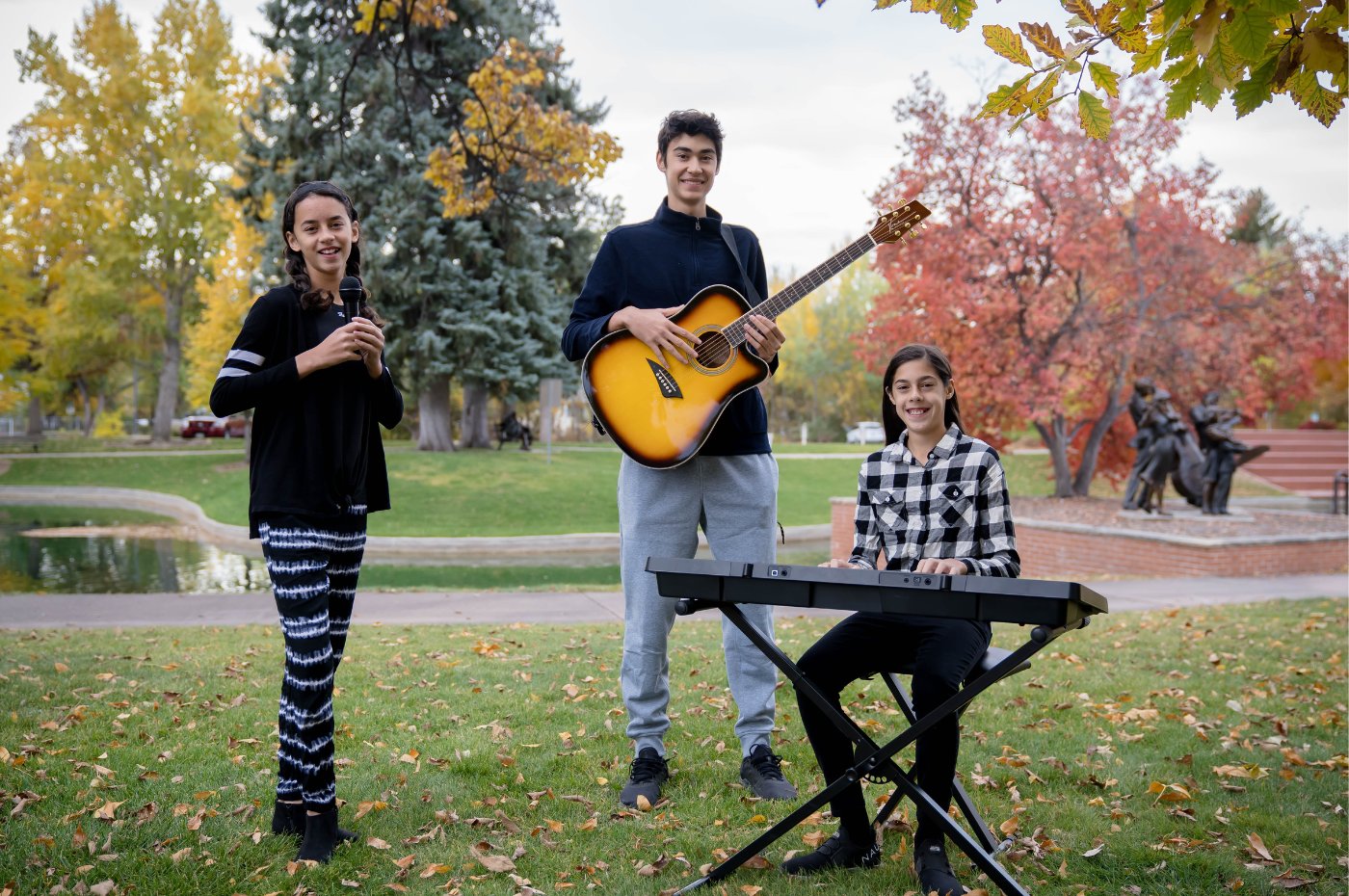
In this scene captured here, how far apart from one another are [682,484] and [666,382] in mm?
414

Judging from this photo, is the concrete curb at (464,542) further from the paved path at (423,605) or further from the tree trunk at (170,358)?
the tree trunk at (170,358)

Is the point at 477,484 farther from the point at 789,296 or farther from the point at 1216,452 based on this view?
the point at 789,296

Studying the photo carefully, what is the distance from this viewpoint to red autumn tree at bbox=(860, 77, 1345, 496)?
1630cm

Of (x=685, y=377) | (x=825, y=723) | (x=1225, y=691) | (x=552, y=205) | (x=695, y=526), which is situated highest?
(x=552, y=205)

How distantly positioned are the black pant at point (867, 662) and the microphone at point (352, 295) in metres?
1.78

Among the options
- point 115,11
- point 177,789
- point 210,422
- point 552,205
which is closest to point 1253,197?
point 552,205

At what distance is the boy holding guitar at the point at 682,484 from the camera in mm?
3836

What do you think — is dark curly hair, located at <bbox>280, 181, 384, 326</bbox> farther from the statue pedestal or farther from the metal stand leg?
the statue pedestal

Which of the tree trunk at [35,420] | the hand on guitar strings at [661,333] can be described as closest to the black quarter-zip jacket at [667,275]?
the hand on guitar strings at [661,333]

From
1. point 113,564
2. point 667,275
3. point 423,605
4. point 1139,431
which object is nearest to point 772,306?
point 667,275

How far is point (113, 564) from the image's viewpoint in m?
13.9

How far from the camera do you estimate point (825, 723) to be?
3.22 meters

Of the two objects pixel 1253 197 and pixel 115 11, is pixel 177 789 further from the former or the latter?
pixel 1253 197

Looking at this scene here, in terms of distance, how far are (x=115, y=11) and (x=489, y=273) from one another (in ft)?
49.6
